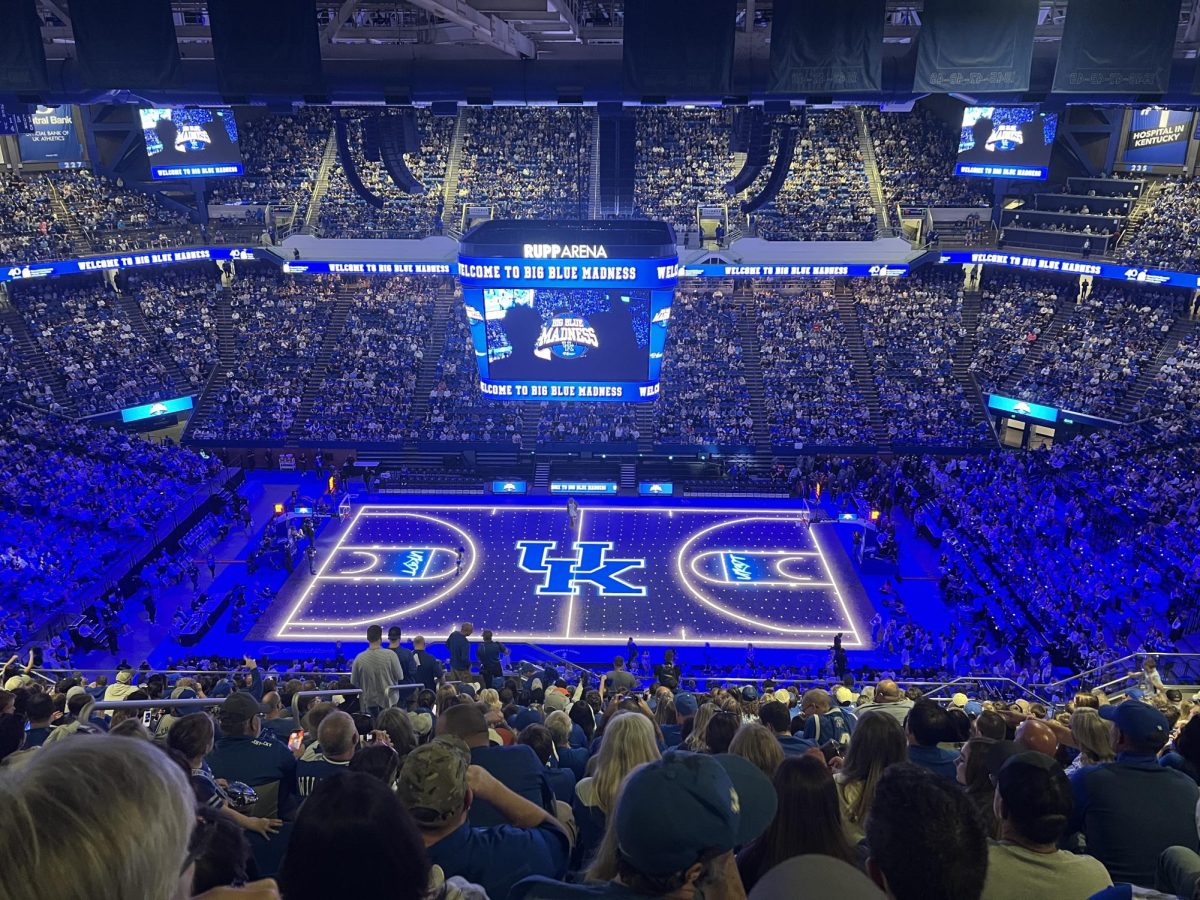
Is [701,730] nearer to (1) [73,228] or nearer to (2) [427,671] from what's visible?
(2) [427,671]

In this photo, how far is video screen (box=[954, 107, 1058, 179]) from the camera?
3375 centimetres

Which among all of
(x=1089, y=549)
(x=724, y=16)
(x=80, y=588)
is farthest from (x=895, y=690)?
(x=80, y=588)

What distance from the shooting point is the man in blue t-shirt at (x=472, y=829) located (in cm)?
307

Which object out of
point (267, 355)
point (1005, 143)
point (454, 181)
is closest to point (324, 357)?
point (267, 355)

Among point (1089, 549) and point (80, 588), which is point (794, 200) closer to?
point (1089, 549)

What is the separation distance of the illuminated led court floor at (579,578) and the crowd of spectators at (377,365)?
500 cm

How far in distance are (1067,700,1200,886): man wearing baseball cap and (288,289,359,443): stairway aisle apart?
104ft

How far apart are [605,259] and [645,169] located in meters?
16.5

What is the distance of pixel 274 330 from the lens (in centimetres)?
3741

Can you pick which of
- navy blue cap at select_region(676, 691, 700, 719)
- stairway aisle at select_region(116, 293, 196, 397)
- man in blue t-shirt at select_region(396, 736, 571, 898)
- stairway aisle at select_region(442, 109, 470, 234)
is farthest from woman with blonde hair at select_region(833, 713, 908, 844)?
stairway aisle at select_region(442, 109, 470, 234)

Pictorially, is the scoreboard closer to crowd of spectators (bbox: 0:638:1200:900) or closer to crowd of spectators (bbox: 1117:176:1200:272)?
crowd of spectators (bbox: 1117:176:1200:272)

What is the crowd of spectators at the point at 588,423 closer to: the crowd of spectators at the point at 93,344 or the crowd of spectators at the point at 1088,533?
the crowd of spectators at the point at 1088,533

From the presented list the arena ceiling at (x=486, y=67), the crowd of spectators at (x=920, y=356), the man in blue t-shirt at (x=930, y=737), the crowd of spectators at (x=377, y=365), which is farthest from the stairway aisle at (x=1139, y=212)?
the man in blue t-shirt at (x=930, y=737)

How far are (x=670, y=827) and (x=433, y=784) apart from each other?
3.71ft
